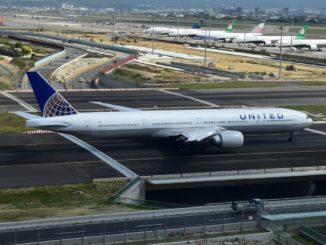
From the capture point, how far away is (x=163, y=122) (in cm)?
6969

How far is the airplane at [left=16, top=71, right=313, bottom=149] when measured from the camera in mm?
65562

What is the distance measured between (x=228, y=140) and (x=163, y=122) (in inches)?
305

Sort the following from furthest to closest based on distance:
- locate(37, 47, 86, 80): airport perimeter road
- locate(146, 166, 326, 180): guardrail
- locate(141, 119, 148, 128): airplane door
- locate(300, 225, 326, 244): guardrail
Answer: locate(37, 47, 86, 80): airport perimeter road, locate(141, 119, 148, 128): airplane door, locate(146, 166, 326, 180): guardrail, locate(300, 225, 326, 244): guardrail

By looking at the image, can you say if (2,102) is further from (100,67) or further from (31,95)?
(100,67)

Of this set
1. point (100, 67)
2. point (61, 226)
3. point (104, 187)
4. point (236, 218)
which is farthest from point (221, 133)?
point (100, 67)

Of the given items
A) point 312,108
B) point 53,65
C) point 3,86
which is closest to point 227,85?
point 312,108

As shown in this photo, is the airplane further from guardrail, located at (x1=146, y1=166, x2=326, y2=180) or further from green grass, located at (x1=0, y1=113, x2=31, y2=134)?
green grass, located at (x1=0, y1=113, x2=31, y2=134)

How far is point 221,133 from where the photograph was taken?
68000 mm

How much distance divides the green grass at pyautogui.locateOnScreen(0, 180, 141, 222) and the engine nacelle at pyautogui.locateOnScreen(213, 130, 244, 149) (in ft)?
49.9

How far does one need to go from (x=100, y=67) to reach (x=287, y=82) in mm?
56458

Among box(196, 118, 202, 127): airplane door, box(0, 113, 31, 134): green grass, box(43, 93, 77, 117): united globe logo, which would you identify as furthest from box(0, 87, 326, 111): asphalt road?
box(43, 93, 77, 117): united globe logo

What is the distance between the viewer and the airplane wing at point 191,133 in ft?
220

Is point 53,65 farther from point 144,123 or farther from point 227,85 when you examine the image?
point 144,123

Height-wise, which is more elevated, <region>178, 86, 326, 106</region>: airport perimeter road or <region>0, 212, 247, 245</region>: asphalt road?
<region>178, 86, 326, 106</region>: airport perimeter road
